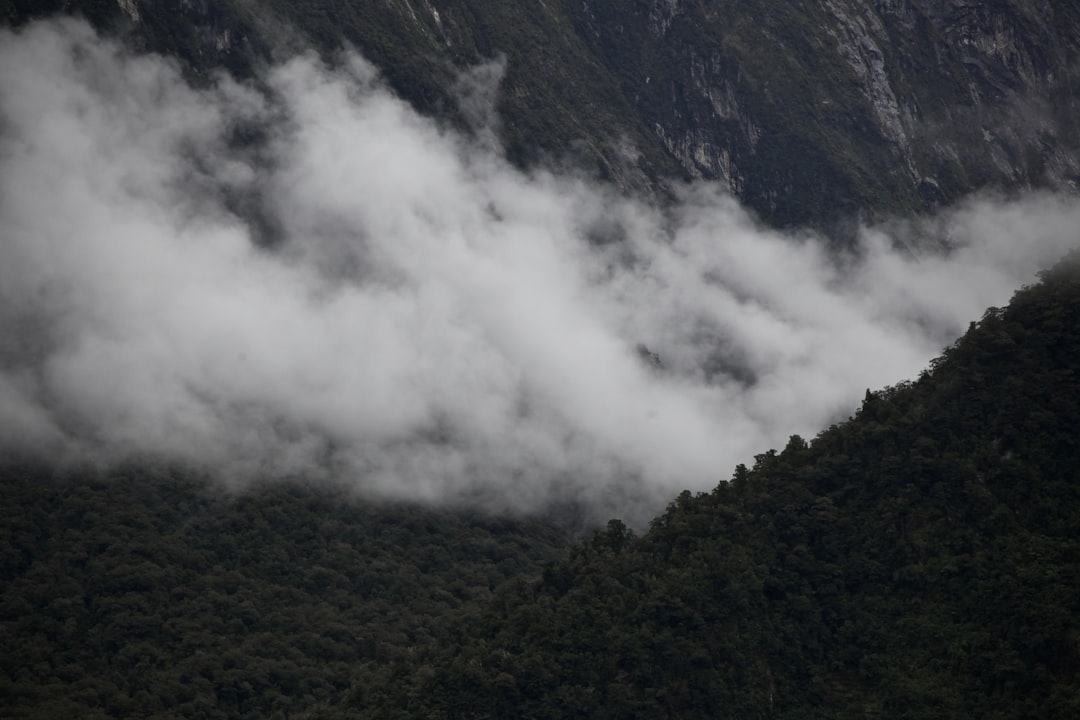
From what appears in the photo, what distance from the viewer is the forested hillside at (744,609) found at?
88562 mm

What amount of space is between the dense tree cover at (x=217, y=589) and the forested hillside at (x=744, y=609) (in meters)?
0.26

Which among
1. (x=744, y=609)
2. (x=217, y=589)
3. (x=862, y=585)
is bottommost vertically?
(x=744, y=609)

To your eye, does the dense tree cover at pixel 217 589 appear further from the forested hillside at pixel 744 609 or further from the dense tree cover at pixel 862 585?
the dense tree cover at pixel 862 585

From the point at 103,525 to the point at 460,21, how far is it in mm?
86641

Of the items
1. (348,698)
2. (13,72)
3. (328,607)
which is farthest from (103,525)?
(13,72)

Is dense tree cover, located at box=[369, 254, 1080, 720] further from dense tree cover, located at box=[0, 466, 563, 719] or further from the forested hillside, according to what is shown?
dense tree cover, located at box=[0, 466, 563, 719]

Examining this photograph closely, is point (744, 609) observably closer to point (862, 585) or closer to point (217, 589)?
point (862, 585)

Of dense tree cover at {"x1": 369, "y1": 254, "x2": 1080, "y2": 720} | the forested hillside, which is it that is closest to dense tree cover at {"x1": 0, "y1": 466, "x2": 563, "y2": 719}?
the forested hillside

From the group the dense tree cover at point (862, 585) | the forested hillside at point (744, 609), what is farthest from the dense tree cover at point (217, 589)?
the dense tree cover at point (862, 585)

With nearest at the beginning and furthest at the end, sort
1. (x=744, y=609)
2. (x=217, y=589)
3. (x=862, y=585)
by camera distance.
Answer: (x=862, y=585)
(x=744, y=609)
(x=217, y=589)

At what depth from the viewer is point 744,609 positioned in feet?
315

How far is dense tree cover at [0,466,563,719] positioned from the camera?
361 feet

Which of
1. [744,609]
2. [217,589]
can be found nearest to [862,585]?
[744,609]

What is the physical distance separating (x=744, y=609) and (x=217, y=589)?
45.7m
